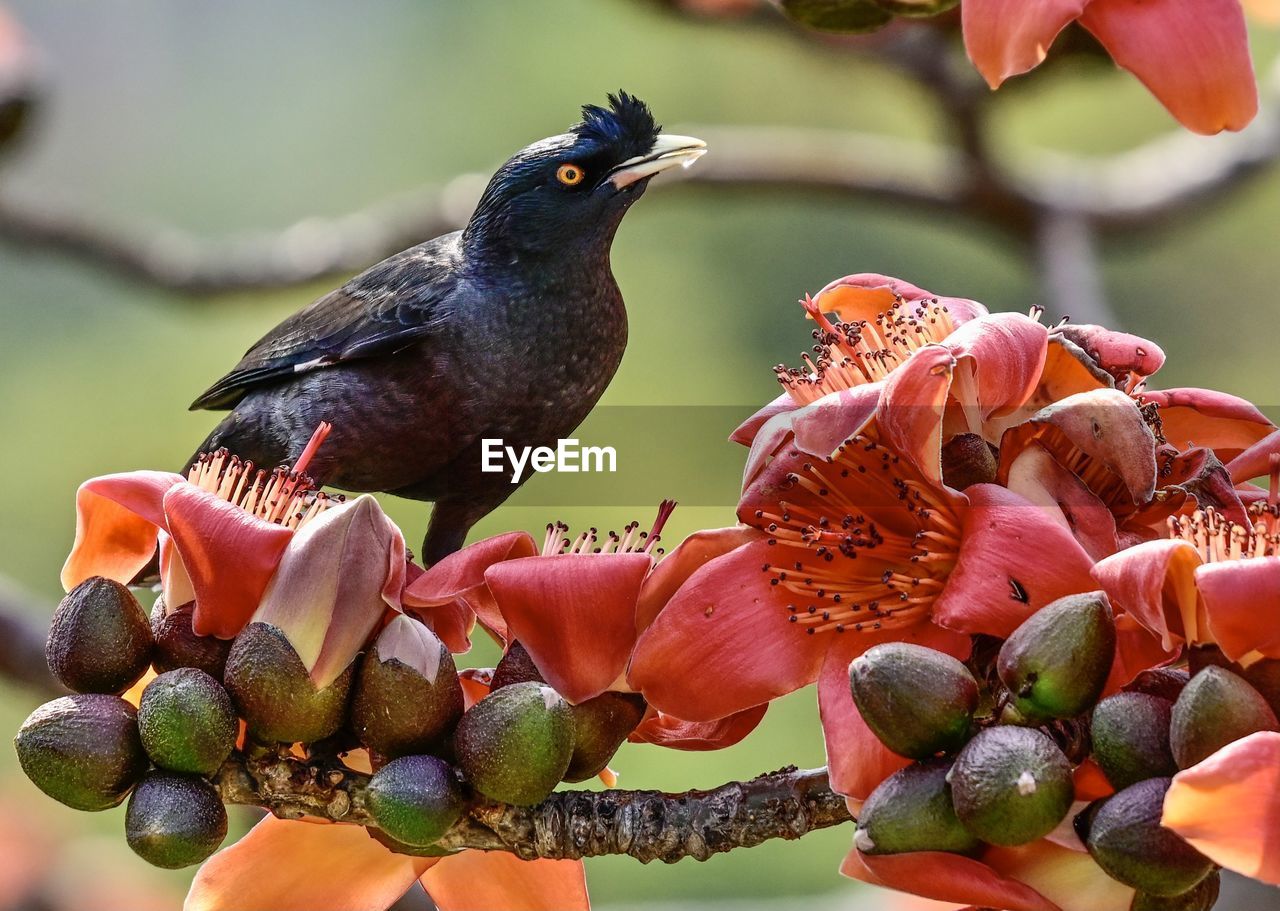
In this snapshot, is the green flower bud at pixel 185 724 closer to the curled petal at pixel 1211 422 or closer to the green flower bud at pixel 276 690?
the green flower bud at pixel 276 690

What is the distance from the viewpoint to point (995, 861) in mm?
666

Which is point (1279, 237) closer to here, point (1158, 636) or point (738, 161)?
point (738, 161)

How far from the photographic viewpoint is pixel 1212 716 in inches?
23.6

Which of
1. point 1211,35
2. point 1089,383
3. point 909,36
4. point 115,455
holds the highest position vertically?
point 909,36

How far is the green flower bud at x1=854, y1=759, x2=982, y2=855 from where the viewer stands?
0.64 meters

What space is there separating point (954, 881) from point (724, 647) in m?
0.15

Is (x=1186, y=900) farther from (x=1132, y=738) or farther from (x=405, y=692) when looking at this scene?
(x=405, y=692)

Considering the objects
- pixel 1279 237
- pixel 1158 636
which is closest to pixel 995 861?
pixel 1158 636

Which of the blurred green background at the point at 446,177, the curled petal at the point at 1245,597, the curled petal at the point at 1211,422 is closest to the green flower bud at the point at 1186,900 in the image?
the curled petal at the point at 1245,597

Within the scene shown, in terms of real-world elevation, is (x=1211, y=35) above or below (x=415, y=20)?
below

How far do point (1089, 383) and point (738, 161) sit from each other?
5.09 ft

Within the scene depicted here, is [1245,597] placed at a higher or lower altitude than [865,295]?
lower

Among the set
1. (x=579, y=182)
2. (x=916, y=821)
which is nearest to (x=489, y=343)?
(x=579, y=182)

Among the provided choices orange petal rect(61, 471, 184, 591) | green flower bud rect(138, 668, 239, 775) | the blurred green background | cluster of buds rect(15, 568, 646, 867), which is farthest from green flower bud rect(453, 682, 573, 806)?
the blurred green background
